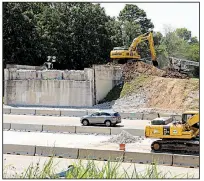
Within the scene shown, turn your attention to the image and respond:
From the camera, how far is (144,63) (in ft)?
147

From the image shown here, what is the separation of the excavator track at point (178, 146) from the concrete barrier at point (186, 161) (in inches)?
101

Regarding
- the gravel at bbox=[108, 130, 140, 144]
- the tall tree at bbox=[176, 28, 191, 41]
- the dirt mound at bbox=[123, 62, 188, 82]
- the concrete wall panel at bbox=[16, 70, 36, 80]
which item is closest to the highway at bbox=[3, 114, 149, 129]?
the gravel at bbox=[108, 130, 140, 144]

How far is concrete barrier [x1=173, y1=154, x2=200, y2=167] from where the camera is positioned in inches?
629

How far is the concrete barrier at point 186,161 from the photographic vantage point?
52.4 ft

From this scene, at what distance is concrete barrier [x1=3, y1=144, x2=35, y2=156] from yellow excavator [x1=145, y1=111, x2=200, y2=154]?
5755 millimetres

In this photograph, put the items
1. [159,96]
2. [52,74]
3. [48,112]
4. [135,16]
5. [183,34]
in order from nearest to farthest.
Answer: [48,112] < [159,96] < [52,74] < [135,16] < [183,34]

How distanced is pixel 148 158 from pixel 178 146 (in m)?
Result: 2.96

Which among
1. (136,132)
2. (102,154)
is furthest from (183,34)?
(102,154)

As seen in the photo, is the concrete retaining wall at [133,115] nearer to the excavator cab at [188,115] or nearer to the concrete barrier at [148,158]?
the excavator cab at [188,115]

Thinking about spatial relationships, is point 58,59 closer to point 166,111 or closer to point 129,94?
point 129,94

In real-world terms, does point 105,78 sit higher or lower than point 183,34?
lower

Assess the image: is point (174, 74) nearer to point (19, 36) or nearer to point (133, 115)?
point (133, 115)

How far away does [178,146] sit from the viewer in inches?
739

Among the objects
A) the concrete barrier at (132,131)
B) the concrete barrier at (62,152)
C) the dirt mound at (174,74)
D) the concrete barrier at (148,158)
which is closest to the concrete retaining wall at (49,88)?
the dirt mound at (174,74)
